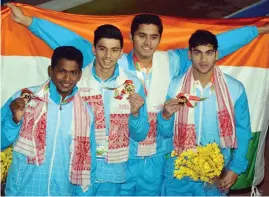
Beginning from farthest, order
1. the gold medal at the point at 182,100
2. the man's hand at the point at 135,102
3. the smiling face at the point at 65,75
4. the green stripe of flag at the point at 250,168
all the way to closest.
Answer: the green stripe of flag at the point at 250,168, the gold medal at the point at 182,100, the man's hand at the point at 135,102, the smiling face at the point at 65,75

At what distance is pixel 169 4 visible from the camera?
8.70m

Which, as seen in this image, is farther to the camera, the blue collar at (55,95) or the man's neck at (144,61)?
the man's neck at (144,61)

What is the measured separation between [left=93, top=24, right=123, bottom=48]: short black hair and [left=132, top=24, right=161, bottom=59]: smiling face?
0.13 m

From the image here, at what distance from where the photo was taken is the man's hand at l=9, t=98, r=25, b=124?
4766 millimetres

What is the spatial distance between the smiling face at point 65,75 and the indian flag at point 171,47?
14 centimetres

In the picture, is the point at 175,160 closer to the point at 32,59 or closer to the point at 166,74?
the point at 166,74

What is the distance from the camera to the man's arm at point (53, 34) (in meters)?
4.77

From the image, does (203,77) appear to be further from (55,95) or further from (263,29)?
(55,95)

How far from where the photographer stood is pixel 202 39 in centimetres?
492

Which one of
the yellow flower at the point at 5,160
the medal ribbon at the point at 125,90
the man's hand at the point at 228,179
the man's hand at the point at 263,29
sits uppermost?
the man's hand at the point at 263,29

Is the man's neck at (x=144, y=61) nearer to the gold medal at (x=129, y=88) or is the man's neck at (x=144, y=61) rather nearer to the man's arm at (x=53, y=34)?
the gold medal at (x=129, y=88)

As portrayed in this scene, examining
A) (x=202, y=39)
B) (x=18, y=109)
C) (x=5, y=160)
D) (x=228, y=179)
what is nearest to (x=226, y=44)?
(x=202, y=39)

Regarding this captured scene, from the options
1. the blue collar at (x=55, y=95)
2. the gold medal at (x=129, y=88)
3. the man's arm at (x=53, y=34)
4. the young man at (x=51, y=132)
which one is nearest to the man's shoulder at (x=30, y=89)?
the young man at (x=51, y=132)

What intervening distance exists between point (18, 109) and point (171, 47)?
1.23 meters
